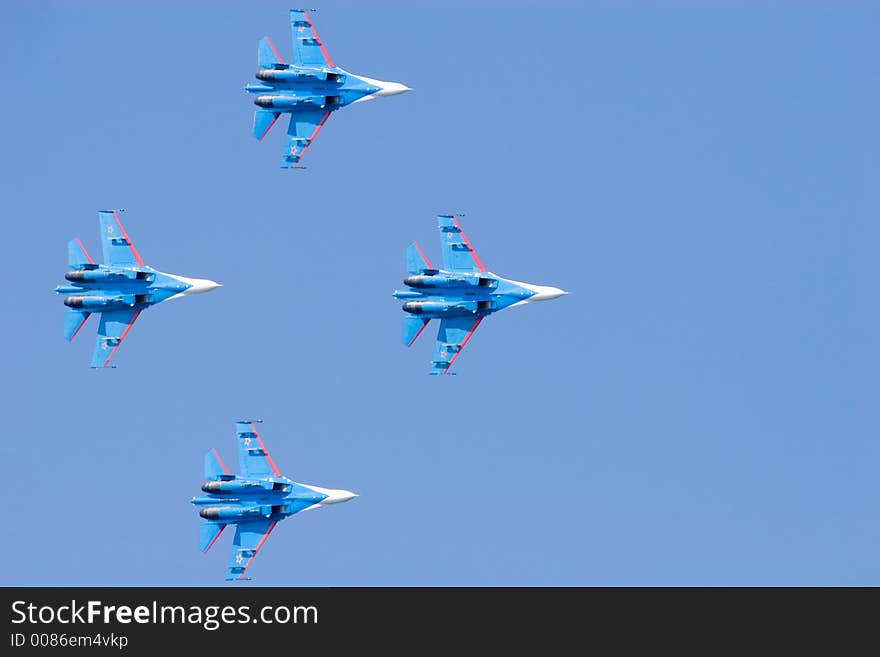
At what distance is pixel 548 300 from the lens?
121 metres

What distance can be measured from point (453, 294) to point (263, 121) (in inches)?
511

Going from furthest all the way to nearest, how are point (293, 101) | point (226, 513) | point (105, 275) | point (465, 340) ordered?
point (465, 340) → point (293, 101) → point (105, 275) → point (226, 513)

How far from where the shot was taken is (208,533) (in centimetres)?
11781

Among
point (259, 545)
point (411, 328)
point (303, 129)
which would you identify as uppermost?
point (303, 129)

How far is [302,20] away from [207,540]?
87.5 feet

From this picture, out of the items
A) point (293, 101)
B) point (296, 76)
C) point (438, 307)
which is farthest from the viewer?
point (293, 101)

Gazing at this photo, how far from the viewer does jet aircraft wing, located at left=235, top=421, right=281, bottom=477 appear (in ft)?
390

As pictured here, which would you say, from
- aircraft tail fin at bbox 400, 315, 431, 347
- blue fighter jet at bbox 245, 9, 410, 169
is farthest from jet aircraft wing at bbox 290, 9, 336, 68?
aircraft tail fin at bbox 400, 315, 431, 347

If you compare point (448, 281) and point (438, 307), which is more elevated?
point (448, 281)

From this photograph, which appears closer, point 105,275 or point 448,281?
point 448,281

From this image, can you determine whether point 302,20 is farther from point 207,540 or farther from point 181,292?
point 207,540

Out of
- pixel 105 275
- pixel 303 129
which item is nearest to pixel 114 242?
pixel 105 275

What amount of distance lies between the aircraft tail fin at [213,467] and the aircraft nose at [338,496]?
5.03 metres

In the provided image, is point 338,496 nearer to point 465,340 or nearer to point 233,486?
point 233,486
